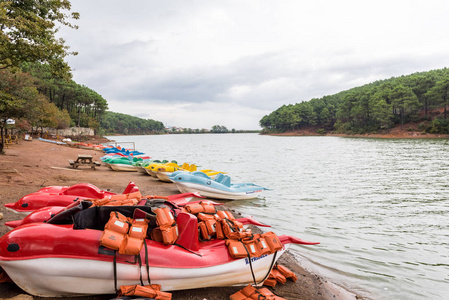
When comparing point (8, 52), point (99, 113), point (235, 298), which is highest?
point (99, 113)

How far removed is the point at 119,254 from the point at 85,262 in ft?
1.52

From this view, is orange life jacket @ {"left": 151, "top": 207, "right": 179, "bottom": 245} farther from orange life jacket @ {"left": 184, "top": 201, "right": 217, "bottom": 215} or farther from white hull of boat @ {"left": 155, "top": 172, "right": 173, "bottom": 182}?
white hull of boat @ {"left": 155, "top": 172, "right": 173, "bottom": 182}

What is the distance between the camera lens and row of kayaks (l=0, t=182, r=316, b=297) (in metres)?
3.54

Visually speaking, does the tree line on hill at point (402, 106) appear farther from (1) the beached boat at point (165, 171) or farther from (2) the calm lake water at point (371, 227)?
(1) the beached boat at point (165, 171)

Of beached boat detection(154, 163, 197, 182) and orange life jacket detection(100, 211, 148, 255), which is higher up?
orange life jacket detection(100, 211, 148, 255)

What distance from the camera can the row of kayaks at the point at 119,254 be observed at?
3.54 m

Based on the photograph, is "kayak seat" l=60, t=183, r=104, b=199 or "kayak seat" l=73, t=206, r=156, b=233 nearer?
"kayak seat" l=73, t=206, r=156, b=233

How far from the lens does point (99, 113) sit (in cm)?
8769

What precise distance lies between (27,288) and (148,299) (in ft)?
5.88

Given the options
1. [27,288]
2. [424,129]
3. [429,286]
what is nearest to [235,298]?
[27,288]

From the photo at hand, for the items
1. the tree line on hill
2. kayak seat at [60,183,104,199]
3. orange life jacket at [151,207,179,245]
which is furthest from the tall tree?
the tree line on hill

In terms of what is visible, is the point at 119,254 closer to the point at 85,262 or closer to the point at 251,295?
the point at 85,262

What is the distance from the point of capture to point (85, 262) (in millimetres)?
3574

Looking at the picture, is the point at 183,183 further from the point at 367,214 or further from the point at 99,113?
the point at 99,113
